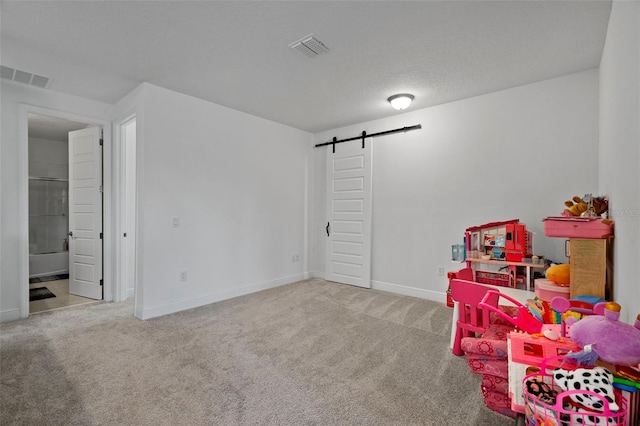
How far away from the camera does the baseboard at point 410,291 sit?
401 centimetres

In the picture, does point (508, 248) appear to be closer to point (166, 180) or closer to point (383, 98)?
point (383, 98)

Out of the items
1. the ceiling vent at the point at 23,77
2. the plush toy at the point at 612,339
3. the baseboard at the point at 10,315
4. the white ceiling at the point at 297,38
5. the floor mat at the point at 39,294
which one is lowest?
the floor mat at the point at 39,294

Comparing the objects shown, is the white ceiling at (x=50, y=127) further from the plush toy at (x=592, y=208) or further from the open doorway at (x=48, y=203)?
the plush toy at (x=592, y=208)

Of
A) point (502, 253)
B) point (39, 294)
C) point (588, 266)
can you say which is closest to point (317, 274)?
point (502, 253)

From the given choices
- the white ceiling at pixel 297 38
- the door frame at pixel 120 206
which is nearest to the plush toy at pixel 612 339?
the white ceiling at pixel 297 38

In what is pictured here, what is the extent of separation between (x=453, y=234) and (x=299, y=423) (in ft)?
9.94

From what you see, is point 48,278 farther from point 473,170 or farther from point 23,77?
point 473,170

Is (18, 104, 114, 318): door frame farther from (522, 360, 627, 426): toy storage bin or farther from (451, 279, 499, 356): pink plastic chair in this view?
(522, 360, 627, 426): toy storage bin

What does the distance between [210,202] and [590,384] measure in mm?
3947

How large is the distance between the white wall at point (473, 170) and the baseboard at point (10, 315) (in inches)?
177

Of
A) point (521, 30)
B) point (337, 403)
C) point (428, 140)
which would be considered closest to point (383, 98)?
point (428, 140)

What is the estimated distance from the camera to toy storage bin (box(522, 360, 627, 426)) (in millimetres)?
721

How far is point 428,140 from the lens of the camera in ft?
13.5

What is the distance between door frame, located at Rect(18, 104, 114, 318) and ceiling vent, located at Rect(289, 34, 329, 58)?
3089 millimetres
